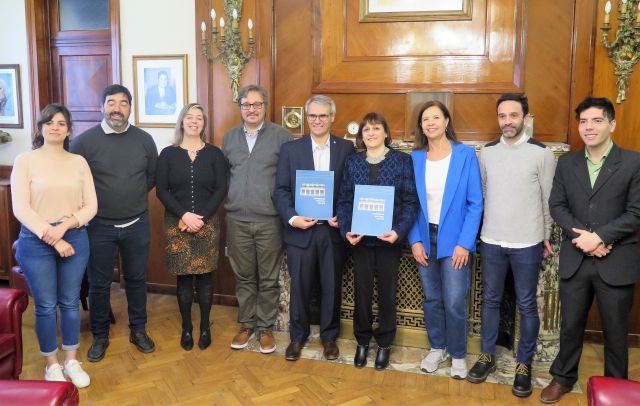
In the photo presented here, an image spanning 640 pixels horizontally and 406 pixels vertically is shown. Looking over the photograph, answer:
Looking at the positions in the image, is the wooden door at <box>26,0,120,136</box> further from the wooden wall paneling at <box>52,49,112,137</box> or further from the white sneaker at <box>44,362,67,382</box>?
the white sneaker at <box>44,362,67,382</box>

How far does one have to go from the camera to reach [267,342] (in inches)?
142

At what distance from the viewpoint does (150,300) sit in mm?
4648

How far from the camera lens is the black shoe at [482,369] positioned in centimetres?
321

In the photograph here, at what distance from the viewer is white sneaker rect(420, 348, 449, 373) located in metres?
3.35

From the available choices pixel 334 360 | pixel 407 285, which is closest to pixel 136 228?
pixel 334 360

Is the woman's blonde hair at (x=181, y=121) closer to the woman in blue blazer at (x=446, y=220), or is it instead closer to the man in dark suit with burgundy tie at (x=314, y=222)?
the man in dark suit with burgundy tie at (x=314, y=222)

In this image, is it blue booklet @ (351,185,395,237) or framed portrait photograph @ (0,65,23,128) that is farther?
framed portrait photograph @ (0,65,23,128)

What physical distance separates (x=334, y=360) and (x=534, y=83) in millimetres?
2369

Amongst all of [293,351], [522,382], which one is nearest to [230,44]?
[293,351]

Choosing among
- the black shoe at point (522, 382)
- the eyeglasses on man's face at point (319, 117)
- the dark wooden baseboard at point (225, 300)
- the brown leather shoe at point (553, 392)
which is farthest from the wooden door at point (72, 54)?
the brown leather shoe at point (553, 392)

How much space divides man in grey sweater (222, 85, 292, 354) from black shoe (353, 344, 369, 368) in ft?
1.87

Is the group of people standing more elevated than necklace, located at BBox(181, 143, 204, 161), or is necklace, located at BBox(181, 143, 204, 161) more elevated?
necklace, located at BBox(181, 143, 204, 161)

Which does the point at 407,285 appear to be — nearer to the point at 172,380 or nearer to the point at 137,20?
the point at 172,380

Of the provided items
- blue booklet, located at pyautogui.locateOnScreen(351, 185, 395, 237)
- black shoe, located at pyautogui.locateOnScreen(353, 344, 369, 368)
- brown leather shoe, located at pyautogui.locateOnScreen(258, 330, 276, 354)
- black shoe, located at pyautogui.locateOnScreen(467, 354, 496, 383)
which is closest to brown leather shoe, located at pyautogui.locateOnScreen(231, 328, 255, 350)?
brown leather shoe, located at pyautogui.locateOnScreen(258, 330, 276, 354)
